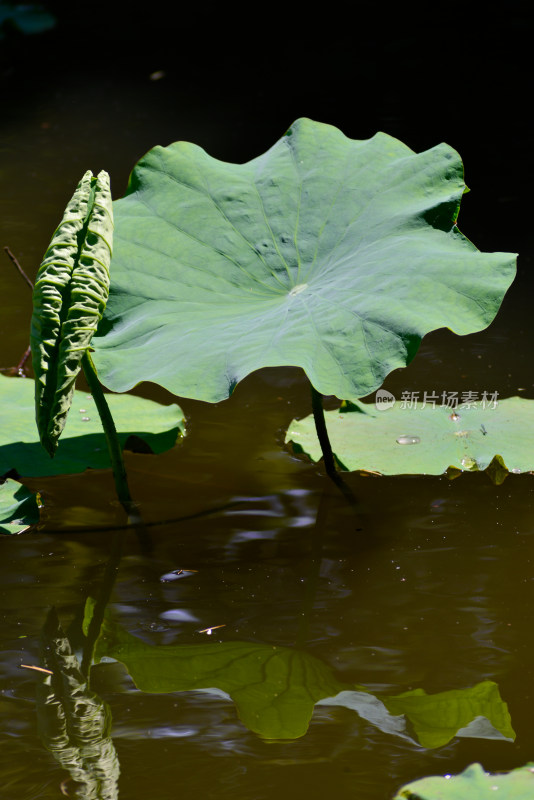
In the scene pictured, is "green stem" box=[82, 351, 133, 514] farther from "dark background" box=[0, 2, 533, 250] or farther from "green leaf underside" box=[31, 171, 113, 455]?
"dark background" box=[0, 2, 533, 250]

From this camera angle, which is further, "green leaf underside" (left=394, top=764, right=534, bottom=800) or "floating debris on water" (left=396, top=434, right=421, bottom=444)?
"floating debris on water" (left=396, top=434, right=421, bottom=444)

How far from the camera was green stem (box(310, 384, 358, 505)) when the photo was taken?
147cm

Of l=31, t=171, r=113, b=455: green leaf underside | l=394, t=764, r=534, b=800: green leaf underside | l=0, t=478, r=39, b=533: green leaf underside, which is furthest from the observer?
l=0, t=478, r=39, b=533: green leaf underside

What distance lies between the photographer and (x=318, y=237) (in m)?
1.57

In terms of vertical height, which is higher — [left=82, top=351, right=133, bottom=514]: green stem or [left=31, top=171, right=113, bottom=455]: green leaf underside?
[left=31, top=171, right=113, bottom=455]: green leaf underside

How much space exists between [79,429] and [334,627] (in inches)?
24.8

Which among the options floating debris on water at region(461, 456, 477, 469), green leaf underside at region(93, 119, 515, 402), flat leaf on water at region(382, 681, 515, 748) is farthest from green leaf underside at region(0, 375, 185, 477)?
flat leaf on water at region(382, 681, 515, 748)

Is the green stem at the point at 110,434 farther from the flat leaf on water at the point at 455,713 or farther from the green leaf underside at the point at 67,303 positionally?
the flat leaf on water at the point at 455,713

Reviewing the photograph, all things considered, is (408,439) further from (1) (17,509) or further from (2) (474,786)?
(2) (474,786)

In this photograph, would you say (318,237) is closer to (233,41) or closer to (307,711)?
(307,711)

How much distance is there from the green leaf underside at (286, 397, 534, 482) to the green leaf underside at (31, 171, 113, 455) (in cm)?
46

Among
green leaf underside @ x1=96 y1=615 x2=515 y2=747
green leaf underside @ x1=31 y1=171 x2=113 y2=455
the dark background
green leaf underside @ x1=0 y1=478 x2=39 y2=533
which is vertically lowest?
green leaf underside @ x1=96 y1=615 x2=515 y2=747

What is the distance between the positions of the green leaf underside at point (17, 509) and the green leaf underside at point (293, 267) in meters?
0.23

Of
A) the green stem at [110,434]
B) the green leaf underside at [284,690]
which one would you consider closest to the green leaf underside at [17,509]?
the green stem at [110,434]
